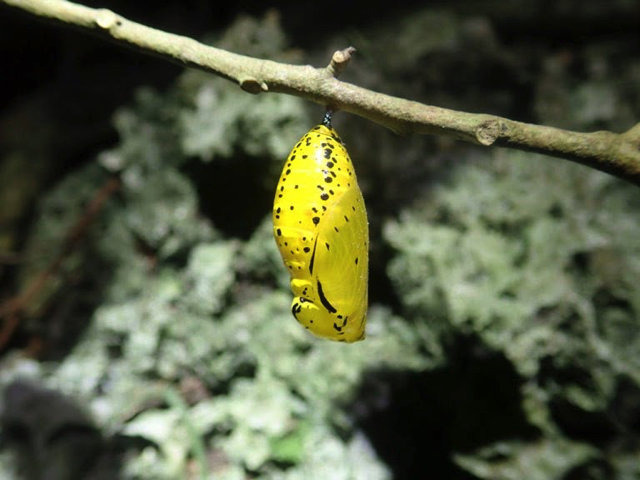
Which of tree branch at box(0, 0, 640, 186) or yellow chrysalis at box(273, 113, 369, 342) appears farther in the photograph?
yellow chrysalis at box(273, 113, 369, 342)

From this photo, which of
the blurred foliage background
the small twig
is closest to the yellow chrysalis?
the blurred foliage background

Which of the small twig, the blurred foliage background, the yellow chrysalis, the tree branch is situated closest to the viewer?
the tree branch

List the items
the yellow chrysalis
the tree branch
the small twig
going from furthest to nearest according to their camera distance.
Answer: the small twig, the yellow chrysalis, the tree branch

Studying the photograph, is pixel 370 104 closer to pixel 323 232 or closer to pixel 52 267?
pixel 323 232

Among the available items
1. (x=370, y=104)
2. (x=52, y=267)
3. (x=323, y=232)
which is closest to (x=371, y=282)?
(x=323, y=232)

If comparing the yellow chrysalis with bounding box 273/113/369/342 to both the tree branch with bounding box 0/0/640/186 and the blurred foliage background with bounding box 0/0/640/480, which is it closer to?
the tree branch with bounding box 0/0/640/186

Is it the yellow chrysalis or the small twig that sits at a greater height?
the small twig
